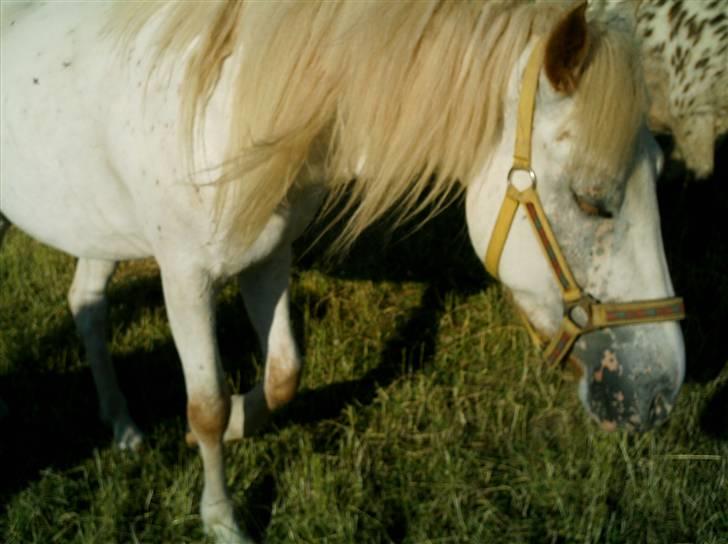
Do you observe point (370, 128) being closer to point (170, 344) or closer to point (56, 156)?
point (56, 156)

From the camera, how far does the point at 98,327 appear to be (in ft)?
9.87

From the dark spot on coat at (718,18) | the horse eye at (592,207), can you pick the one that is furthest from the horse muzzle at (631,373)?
the dark spot on coat at (718,18)

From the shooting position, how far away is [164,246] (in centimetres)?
211

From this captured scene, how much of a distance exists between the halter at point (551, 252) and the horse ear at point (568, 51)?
55mm

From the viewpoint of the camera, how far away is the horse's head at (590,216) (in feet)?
5.54

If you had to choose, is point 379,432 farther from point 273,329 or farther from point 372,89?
point 372,89

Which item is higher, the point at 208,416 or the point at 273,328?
the point at 273,328

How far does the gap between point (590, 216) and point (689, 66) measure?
8.49ft

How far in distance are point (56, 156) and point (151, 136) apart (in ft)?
1.59

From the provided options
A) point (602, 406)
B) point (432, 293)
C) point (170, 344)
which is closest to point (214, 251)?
point (602, 406)

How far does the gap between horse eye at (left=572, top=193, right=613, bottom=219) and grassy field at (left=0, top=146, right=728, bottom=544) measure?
96 cm

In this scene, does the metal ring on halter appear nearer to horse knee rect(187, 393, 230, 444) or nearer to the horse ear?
the horse ear

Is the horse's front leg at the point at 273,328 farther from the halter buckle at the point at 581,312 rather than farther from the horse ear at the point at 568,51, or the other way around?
the horse ear at the point at 568,51

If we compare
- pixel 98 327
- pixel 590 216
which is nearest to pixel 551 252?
pixel 590 216
